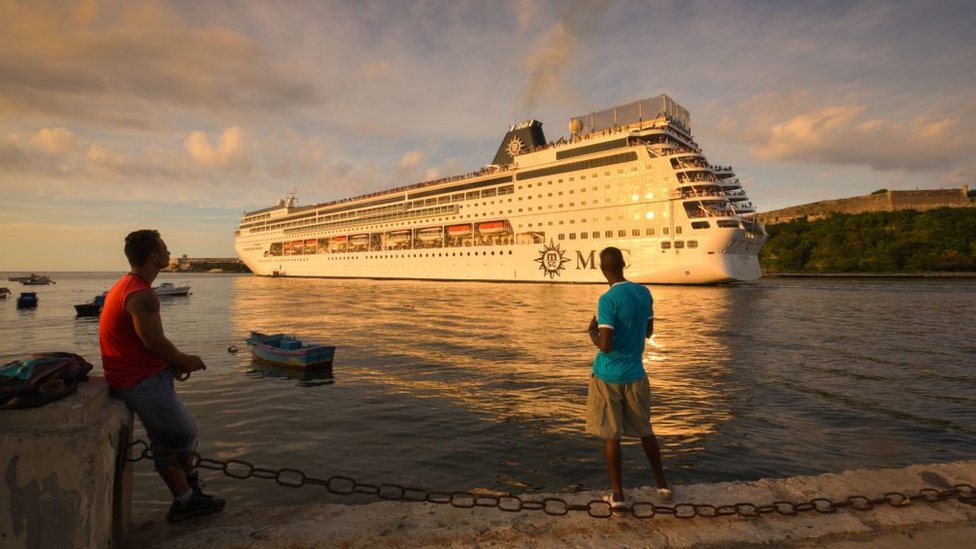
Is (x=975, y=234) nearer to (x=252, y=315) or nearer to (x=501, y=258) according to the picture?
(x=501, y=258)

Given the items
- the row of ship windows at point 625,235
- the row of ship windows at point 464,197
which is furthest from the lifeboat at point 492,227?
the row of ship windows at point 625,235

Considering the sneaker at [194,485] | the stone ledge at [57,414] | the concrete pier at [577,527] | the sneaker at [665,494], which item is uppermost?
the stone ledge at [57,414]

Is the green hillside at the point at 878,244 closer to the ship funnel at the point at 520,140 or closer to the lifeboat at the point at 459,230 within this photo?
the ship funnel at the point at 520,140

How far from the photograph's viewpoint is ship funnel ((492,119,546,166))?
192 feet

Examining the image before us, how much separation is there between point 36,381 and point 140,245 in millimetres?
1181

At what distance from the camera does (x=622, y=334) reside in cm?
404

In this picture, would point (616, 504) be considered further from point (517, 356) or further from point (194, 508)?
point (517, 356)

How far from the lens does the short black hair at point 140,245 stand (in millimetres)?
3553

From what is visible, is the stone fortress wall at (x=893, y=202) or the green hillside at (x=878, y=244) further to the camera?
the stone fortress wall at (x=893, y=202)

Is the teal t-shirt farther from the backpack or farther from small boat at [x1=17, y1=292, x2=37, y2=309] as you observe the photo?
small boat at [x1=17, y1=292, x2=37, y2=309]

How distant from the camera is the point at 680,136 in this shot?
5191 centimetres

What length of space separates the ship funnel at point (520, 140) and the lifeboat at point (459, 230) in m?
9.19

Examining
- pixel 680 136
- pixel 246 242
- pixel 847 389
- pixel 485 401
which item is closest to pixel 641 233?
pixel 680 136

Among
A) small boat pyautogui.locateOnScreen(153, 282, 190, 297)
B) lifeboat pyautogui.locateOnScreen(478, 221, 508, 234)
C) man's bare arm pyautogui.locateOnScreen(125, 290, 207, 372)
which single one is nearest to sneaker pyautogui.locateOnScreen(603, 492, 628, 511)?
man's bare arm pyautogui.locateOnScreen(125, 290, 207, 372)
